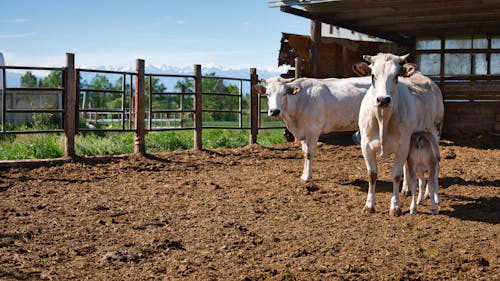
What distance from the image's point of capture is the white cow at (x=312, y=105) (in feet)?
28.7

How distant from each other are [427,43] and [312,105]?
26.1ft

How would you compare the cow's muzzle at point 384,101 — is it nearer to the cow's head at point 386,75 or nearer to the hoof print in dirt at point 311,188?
the cow's head at point 386,75

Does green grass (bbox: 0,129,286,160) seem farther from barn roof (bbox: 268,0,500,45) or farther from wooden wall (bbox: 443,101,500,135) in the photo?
wooden wall (bbox: 443,101,500,135)

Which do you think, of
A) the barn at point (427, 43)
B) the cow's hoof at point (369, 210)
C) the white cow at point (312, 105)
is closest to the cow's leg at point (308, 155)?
the white cow at point (312, 105)

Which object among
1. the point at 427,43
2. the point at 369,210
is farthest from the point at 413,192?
the point at 427,43

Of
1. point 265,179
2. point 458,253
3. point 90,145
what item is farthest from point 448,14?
point 458,253

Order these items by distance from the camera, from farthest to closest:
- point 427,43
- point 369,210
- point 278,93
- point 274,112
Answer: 1. point 427,43
2. point 278,93
3. point 274,112
4. point 369,210

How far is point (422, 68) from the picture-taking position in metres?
15.7

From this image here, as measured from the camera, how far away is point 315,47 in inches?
503

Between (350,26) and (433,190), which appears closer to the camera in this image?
(433,190)

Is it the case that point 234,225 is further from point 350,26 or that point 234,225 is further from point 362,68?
point 350,26

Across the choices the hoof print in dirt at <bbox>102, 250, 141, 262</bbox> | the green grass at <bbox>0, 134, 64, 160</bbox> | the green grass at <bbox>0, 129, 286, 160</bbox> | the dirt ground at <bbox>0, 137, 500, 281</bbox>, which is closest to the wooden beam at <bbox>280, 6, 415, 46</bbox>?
the green grass at <bbox>0, 129, 286, 160</bbox>

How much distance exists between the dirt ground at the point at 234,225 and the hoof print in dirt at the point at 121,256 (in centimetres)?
1

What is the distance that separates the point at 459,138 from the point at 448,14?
269 centimetres
